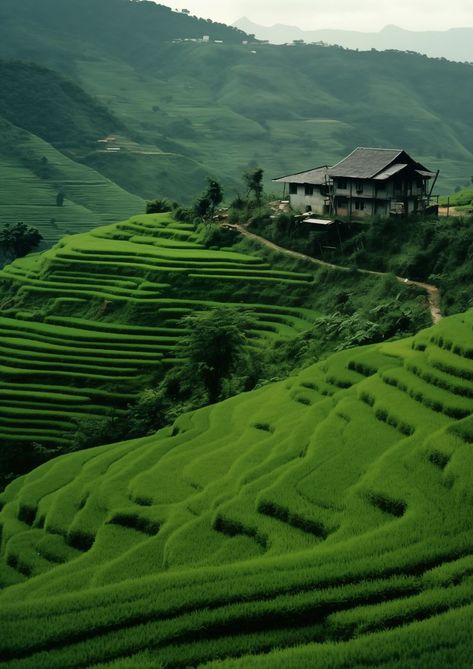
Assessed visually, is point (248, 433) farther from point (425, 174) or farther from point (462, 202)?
point (462, 202)

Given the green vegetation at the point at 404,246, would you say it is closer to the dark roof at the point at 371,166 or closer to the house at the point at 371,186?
the house at the point at 371,186

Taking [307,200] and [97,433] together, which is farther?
[307,200]

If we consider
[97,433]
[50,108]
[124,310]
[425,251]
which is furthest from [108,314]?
[50,108]

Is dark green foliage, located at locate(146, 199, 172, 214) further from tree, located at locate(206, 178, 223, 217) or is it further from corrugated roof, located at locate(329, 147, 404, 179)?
corrugated roof, located at locate(329, 147, 404, 179)

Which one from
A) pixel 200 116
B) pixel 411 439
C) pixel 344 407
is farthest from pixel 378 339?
pixel 200 116

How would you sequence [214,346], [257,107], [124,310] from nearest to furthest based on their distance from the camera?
[214,346] → [124,310] → [257,107]

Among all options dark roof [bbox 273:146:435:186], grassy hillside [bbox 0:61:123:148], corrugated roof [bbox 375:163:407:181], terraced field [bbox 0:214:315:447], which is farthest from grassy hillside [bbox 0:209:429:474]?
grassy hillside [bbox 0:61:123:148]

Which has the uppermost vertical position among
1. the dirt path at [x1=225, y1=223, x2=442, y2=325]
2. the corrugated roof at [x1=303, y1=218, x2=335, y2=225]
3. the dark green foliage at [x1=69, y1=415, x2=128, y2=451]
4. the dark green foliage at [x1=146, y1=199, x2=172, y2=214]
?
the dark green foliage at [x1=146, y1=199, x2=172, y2=214]
